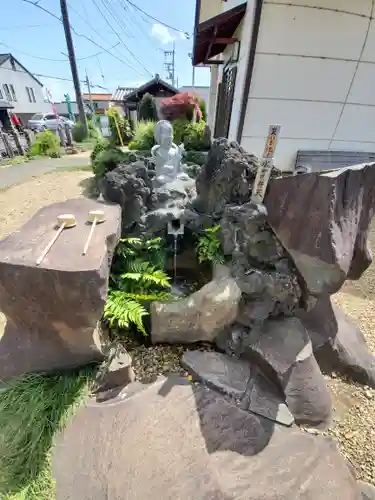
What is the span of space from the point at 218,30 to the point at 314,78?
3.30 meters

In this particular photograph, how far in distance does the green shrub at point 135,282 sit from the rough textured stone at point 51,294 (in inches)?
19.6

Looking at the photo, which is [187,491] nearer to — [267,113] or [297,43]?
[267,113]

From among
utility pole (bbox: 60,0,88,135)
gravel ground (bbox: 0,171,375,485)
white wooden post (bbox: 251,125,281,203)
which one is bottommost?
gravel ground (bbox: 0,171,375,485)

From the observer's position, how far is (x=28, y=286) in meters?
2.17

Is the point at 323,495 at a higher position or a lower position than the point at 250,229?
lower

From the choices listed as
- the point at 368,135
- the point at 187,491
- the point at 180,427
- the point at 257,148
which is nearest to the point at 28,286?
the point at 180,427

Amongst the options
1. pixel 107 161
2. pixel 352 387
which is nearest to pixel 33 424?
pixel 352 387

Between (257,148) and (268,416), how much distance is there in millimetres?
6447

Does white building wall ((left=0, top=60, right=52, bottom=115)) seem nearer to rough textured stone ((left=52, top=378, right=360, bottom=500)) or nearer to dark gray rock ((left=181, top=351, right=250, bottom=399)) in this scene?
dark gray rock ((left=181, top=351, right=250, bottom=399))

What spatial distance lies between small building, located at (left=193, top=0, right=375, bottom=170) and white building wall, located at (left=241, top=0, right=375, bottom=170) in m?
0.02

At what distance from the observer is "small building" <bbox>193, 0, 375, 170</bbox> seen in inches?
231

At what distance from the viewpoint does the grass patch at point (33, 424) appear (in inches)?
81.4

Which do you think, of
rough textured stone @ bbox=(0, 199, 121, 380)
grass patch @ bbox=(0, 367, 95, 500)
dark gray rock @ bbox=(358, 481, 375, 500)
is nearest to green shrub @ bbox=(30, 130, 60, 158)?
rough textured stone @ bbox=(0, 199, 121, 380)

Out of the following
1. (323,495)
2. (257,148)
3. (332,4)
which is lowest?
(323,495)
